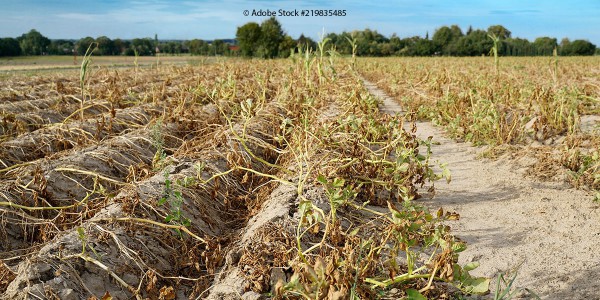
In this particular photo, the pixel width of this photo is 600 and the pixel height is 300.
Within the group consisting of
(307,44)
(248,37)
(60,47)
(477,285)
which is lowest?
(477,285)

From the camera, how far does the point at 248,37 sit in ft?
148

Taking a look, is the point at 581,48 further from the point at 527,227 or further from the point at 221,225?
the point at 221,225

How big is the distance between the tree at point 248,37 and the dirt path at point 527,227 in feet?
134

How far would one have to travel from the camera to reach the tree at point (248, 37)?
44812 millimetres

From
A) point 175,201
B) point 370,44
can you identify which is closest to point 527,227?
point 175,201

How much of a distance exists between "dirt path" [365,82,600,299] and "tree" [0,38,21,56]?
53.9 metres

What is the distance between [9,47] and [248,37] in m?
24.0

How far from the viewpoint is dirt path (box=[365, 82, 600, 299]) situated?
289cm

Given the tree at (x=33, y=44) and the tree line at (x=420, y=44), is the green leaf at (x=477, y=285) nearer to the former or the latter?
the tree line at (x=420, y=44)

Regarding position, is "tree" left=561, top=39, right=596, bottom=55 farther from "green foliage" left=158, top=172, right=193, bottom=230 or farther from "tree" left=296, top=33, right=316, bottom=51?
"green foliage" left=158, top=172, right=193, bottom=230

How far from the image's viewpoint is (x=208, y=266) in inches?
123

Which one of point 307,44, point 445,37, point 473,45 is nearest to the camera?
point 307,44

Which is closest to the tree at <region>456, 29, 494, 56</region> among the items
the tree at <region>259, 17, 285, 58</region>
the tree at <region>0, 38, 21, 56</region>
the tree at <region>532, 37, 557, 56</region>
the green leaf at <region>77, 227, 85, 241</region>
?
the tree at <region>532, 37, 557, 56</region>

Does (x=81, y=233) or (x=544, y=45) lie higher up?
(x=544, y=45)
